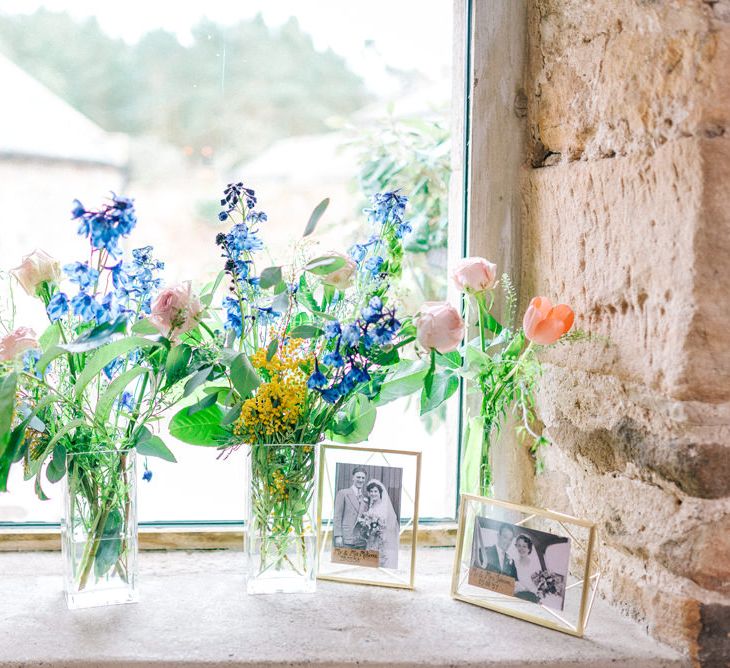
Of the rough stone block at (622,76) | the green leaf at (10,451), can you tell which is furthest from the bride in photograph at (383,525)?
the rough stone block at (622,76)

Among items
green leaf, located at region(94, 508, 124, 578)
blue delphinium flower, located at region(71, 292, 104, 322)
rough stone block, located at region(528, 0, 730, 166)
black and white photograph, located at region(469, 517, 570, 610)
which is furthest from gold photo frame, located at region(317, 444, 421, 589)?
rough stone block, located at region(528, 0, 730, 166)

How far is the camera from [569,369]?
1.24 metres

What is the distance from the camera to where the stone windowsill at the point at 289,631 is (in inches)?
40.1

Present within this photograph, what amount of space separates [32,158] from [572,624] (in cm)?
121

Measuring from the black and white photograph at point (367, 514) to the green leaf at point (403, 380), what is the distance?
0.40 feet

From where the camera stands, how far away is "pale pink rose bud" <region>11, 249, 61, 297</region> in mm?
1114

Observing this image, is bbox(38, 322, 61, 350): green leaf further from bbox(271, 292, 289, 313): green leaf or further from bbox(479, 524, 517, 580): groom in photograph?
bbox(479, 524, 517, 580): groom in photograph

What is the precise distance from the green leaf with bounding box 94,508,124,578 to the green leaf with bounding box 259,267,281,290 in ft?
1.37

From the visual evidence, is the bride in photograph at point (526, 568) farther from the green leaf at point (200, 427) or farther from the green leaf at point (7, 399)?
the green leaf at point (7, 399)

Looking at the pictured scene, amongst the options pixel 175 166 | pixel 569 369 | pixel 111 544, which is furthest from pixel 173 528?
pixel 569 369

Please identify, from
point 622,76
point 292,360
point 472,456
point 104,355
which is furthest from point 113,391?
point 622,76

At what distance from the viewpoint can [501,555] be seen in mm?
1162

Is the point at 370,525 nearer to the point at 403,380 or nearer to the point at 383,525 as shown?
the point at 383,525

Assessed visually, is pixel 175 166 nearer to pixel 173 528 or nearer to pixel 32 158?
pixel 32 158
